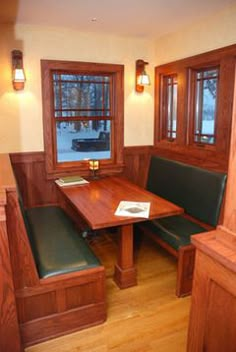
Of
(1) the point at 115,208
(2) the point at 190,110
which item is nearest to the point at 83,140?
(2) the point at 190,110

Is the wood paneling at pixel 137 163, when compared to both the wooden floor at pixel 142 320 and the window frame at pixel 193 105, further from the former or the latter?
the wooden floor at pixel 142 320

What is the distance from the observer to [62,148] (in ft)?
11.4

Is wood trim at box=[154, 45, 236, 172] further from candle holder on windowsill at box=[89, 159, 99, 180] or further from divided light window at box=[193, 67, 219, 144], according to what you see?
candle holder on windowsill at box=[89, 159, 99, 180]

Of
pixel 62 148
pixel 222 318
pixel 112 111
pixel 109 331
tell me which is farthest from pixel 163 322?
pixel 112 111

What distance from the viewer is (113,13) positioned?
8.58 feet

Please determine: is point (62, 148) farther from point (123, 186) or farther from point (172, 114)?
point (172, 114)

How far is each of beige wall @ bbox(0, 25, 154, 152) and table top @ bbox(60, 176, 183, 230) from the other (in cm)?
78

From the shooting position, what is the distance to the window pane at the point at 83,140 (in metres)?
3.46

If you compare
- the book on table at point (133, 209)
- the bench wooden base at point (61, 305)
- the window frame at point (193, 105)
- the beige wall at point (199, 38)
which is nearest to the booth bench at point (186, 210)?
the window frame at point (193, 105)

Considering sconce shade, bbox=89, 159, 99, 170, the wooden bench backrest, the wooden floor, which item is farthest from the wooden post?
sconce shade, bbox=89, 159, 99, 170

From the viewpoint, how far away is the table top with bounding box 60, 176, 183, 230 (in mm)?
2193

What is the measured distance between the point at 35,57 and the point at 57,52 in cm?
24

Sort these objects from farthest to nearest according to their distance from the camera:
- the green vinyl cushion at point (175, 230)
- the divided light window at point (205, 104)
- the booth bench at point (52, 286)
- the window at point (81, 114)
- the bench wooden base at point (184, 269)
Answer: the window at point (81, 114), the divided light window at point (205, 104), the green vinyl cushion at point (175, 230), the bench wooden base at point (184, 269), the booth bench at point (52, 286)

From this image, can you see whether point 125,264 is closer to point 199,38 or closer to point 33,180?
point 33,180
